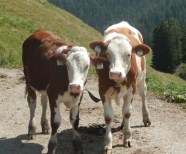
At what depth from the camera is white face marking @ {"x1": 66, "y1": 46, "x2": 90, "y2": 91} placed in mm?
4543

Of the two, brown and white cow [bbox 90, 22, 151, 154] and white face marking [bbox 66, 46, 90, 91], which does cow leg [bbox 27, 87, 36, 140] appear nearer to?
brown and white cow [bbox 90, 22, 151, 154]

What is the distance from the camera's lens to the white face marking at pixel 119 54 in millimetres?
4855

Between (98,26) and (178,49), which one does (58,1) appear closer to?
(98,26)

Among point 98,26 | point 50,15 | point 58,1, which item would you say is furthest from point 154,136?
point 58,1

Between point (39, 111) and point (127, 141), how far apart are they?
3143mm

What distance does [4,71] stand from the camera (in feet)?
41.3

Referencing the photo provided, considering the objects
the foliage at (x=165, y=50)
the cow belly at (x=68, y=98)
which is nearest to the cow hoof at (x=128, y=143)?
the cow belly at (x=68, y=98)

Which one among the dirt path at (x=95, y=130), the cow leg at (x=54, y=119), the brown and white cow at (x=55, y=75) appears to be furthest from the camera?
the dirt path at (x=95, y=130)

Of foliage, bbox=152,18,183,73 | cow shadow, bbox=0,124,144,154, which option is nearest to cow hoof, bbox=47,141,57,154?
cow shadow, bbox=0,124,144,154

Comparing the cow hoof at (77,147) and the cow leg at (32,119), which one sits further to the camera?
the cow leg at (32,119)

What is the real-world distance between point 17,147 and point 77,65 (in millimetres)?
2232

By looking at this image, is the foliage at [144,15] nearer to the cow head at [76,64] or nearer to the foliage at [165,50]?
the foliage at [165,50]

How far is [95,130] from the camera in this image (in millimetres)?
6535

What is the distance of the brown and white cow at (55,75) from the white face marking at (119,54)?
47cm
